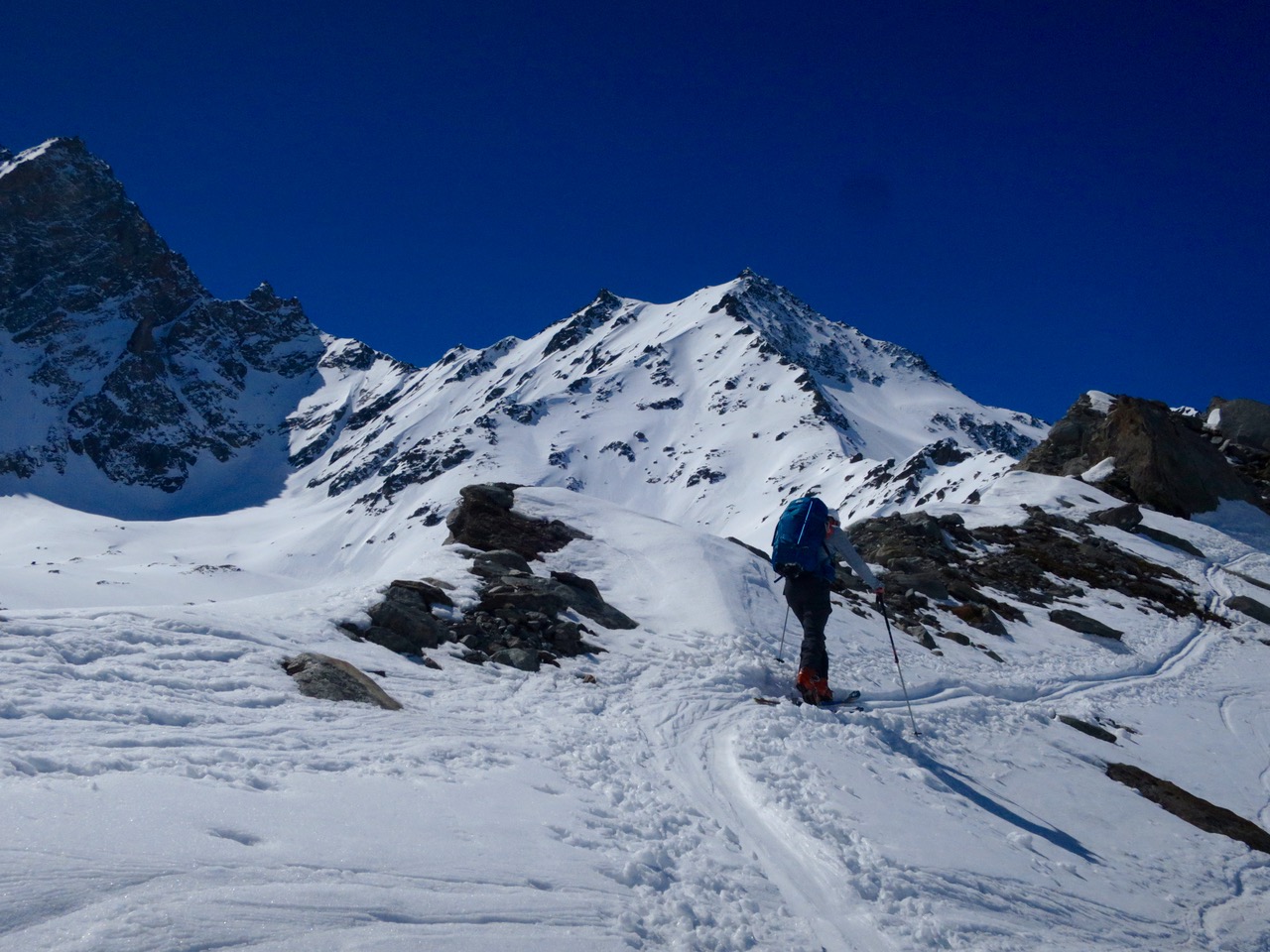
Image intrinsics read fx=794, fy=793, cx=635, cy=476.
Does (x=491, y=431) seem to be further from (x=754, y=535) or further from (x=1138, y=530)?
(x=1138, y=530)

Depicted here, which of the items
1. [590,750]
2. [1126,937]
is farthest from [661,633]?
[1126,937]

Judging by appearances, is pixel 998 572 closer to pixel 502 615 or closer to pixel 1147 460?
pixel 502 615

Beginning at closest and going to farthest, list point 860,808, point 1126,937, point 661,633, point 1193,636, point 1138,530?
point 1126,937 → point 860,808 → point 661,633 → point 1193,636 → point 1138,530

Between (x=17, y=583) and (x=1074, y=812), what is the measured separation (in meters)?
74.6

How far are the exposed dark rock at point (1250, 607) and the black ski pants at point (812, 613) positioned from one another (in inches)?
894

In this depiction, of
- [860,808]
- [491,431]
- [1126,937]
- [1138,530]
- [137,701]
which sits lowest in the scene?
[1126,937]

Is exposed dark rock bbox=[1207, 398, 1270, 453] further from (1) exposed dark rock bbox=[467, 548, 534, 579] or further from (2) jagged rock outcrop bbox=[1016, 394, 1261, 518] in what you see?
(1) exposed dark rock bbox=[467, 548, 534, 579]

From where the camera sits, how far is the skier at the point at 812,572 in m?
10.9

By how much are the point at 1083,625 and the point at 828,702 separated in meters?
13.2

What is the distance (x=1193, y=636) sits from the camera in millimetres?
22484

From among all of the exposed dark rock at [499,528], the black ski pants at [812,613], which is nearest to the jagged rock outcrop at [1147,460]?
the exposed dark rock at [499,528]

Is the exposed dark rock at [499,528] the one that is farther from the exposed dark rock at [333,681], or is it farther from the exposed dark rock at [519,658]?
the exposed dark rock at [333,681]

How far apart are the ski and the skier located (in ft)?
0.34

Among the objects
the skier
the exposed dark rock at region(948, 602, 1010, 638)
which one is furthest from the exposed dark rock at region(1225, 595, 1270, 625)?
the skier
